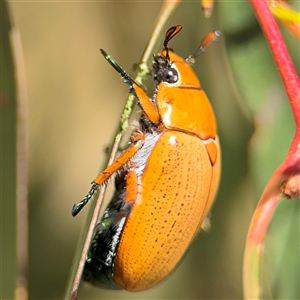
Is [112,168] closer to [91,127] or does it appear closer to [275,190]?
[275,190]

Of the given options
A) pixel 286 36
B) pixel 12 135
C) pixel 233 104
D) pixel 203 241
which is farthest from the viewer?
pixel 203 241

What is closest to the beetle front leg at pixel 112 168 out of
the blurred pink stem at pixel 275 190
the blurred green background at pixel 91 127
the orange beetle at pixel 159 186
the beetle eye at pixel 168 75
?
the orange beetle at pixel 159 186

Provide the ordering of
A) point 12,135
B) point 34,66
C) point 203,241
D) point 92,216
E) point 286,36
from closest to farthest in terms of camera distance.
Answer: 1. point 92,216
2. point 12,135
3. point 286,36
4. point 203,241
5. point 34,66

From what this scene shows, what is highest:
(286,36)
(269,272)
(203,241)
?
(286,36)

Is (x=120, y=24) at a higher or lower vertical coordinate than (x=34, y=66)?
higher

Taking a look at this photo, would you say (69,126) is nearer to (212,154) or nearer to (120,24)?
(120,24)

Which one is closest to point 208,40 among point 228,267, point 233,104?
point 233,104

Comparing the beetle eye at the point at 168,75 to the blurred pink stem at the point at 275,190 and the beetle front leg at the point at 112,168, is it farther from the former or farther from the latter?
the blurred pink stem at the point at 275,190

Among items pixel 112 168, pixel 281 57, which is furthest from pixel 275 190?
pixel 112 168
